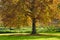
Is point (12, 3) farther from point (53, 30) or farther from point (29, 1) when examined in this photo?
point (53, 30)

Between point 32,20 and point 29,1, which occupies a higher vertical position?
point 29,1

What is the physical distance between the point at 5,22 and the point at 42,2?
647 centimetres

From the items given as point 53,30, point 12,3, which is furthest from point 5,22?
point 53,30

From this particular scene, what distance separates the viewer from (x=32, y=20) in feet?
106

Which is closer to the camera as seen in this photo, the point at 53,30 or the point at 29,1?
the point at 29,1

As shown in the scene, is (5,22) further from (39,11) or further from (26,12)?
(39,11)

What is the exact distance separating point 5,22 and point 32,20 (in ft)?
14.1

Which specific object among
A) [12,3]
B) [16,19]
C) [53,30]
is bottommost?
[53,30]

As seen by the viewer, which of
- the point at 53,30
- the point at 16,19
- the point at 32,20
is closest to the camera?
the point at 16,19

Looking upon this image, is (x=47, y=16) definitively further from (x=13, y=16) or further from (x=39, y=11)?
(x=13, y=16)

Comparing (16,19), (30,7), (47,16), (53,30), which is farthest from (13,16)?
(53,30)

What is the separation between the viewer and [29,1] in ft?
103

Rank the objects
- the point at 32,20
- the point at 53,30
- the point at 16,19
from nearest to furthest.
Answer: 1. the point at 16,19
2. the point at 32,20
3. the point at 53,30

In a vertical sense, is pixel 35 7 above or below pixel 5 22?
above
